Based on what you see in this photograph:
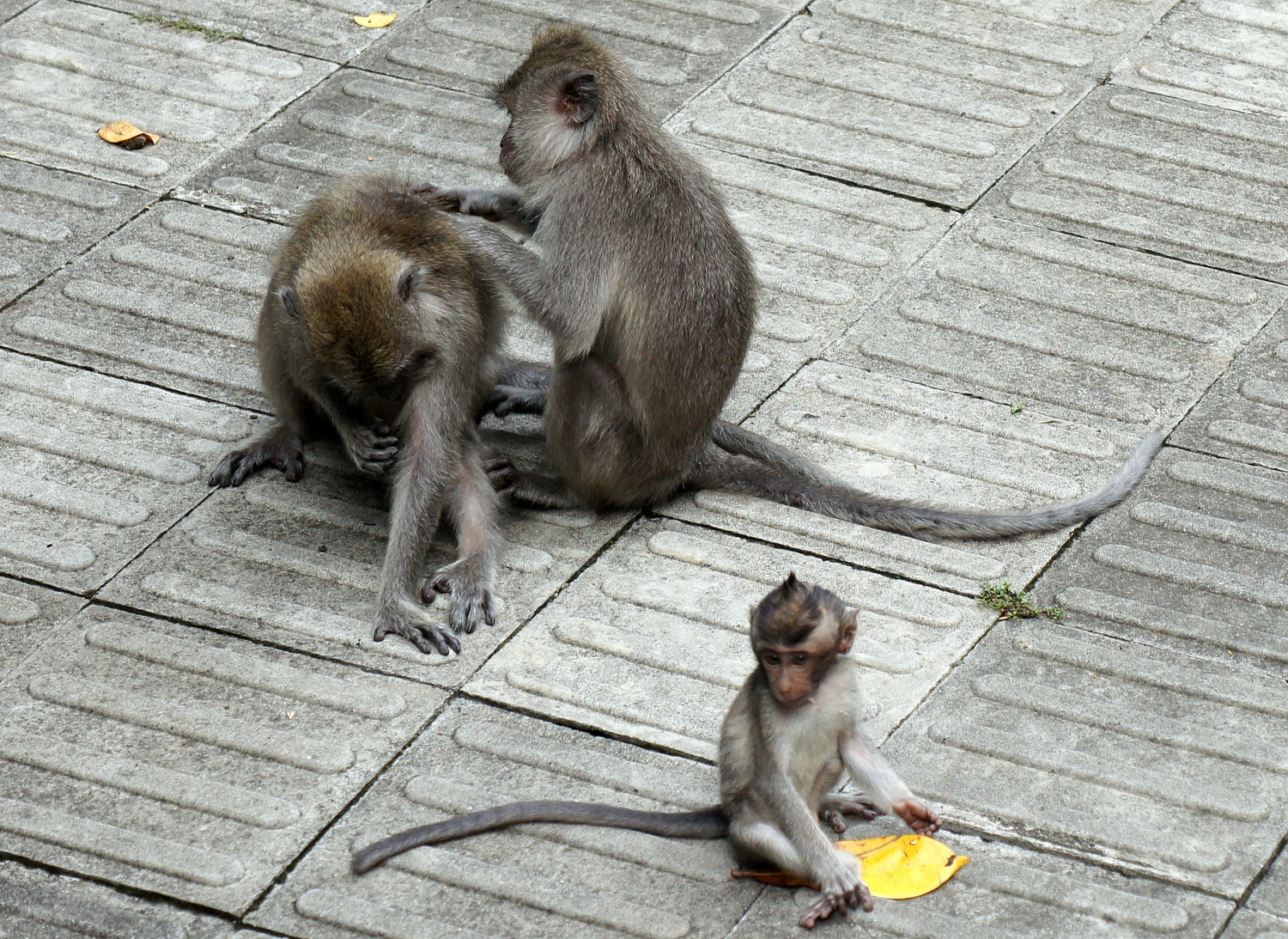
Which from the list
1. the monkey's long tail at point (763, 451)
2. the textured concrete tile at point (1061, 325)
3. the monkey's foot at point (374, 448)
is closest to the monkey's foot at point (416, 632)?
the monkey's foot at point (374, 448)

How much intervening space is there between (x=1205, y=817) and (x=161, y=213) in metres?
5.04

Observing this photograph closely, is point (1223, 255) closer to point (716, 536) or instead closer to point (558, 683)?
point (716, 536)

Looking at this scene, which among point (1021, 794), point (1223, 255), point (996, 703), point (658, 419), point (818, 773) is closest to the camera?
point (818, 773)

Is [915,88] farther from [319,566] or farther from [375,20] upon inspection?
[319,566]

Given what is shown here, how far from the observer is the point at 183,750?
5238 mm

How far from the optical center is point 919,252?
7.58 m

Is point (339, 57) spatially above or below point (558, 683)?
above

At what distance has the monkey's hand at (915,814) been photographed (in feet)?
15.4

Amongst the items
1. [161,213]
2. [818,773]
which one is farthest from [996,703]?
[161,213]

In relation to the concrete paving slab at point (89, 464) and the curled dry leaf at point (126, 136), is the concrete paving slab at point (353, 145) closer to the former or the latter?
the curled dry leaf at point (126, 136)

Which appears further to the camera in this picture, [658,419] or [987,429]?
[987,429]

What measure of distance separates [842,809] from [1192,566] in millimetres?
1776

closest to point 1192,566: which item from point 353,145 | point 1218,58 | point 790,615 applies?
point 790,615

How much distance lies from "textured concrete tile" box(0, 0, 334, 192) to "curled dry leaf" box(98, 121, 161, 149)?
0.03 meters
